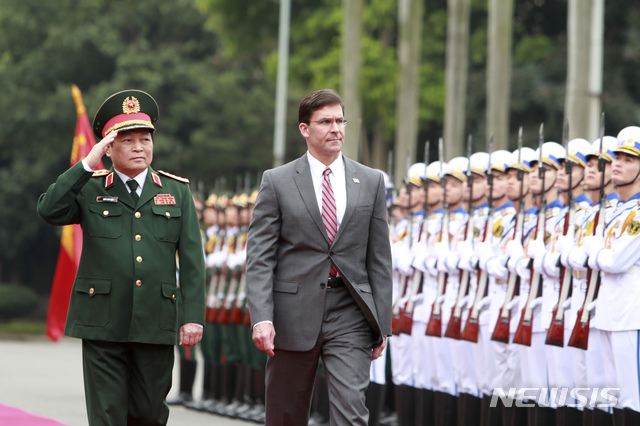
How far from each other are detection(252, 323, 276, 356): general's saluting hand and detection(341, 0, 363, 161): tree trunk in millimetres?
16972

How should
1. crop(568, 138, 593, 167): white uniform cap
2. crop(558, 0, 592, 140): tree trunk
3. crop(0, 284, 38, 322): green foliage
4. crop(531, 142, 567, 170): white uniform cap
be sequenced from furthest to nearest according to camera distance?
crop(0, 284, 38, 322): green foliage → crop(558, 0, 592, 140): tree trunk → crop(531, 142, 567, 170): white uniform cap → crop(568, 138, 593, 167): white uniform cap

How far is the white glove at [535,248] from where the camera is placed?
26.1 ft

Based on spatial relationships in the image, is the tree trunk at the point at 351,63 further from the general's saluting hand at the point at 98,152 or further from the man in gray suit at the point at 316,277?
the general's saluting hand at the point at 98,152

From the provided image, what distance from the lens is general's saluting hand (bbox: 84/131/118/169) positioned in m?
5.74

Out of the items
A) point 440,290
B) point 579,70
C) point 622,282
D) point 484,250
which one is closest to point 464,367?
point 440,290

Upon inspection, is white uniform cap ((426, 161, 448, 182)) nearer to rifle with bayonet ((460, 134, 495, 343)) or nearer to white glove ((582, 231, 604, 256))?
rifle with bayonet ((460, 134, 495, 343))

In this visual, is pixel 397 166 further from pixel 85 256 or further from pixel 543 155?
pixel 85 256

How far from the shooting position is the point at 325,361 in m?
5.82

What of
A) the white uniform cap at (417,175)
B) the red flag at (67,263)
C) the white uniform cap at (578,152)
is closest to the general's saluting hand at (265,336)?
the white uniform cap at (578,152)

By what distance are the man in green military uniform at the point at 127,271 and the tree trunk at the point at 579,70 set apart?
9079 millimetres

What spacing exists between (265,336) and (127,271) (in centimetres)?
78

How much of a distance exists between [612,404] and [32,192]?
28.9 metres

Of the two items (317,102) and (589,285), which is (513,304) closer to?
(589,285)

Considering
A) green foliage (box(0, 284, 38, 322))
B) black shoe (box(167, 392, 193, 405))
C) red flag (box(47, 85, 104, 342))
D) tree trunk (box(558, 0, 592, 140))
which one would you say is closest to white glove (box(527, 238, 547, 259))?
red flag (box(47, 85, 104, 342))
